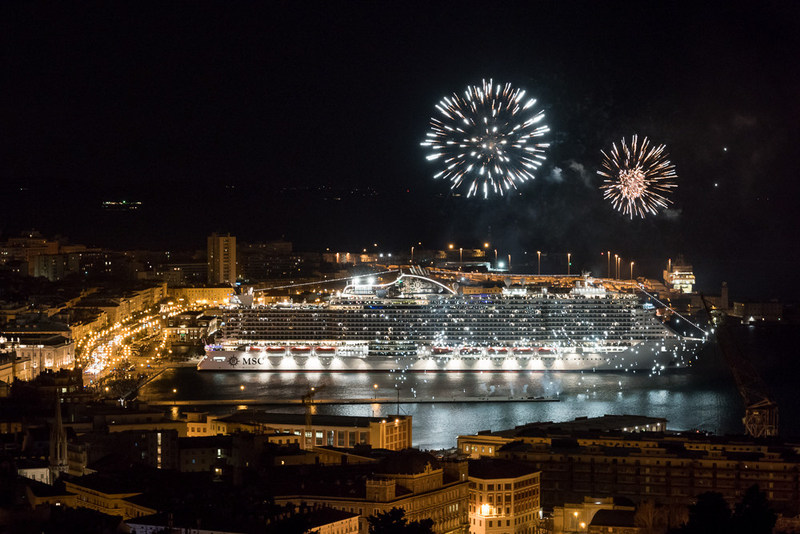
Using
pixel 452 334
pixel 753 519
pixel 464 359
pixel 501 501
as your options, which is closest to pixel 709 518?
pixel 753 519

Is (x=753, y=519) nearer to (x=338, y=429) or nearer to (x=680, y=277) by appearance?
(x=338, y=429)

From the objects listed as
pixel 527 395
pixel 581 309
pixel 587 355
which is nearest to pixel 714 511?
pixel 527 395

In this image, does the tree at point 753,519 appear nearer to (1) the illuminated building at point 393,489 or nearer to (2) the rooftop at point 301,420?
(1) the illuminated building at point 393,489

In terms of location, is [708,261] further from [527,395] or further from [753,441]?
[753,441]

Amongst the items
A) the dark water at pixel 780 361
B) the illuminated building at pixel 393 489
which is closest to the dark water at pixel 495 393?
the dark water at pixel 780 361

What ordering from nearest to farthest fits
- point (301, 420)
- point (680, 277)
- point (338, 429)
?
point (338, 429) → point (301, 420) → point (680, 277)

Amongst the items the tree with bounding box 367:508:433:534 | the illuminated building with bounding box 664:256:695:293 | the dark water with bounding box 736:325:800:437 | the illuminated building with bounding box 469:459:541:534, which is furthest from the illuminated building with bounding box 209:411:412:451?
the illuminated building with bounding box 664:256:695:293
